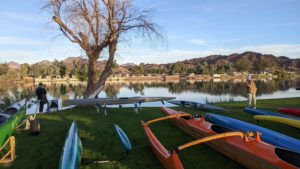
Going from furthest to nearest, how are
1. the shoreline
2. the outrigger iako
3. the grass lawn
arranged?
the shoreline < the outrigger iako < the grass lawn

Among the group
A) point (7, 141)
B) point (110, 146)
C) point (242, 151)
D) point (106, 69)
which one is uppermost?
point (106, 69)

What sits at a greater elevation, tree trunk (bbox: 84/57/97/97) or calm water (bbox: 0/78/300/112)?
tree trunk (bbox: 84/57/97/97)

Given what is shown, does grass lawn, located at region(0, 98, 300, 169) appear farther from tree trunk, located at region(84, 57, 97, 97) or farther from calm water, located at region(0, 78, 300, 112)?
calm water, located at region(0, 78, 300, 112)

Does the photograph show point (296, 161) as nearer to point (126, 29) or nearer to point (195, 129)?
point (195, 129)

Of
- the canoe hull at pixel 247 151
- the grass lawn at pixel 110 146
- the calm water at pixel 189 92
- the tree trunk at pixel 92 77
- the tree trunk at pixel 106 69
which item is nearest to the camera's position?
the canoe hull at pixel 247 151

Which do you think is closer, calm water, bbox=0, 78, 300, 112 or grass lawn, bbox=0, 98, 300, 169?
grass lawn, bbox=0, 98, 300, 169

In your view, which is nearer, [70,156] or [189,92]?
[70,156]

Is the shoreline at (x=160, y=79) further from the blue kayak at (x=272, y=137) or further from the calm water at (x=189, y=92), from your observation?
the blue kayak at (x=272, y=137)

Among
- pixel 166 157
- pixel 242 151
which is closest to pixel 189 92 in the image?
pixel 242 151

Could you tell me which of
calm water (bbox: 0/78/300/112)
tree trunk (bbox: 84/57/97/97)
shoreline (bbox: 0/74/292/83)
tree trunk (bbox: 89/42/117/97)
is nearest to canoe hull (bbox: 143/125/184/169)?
tree trunk (bbox: 89/42/117/97)

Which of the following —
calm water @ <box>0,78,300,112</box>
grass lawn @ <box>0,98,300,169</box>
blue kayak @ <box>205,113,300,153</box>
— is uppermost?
blue kayak @ <box>205,113,300,153</box>

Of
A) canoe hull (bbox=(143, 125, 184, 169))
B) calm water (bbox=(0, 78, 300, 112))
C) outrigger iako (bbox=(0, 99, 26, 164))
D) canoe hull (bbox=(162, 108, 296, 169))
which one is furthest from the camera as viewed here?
calm water (bbox=(0, 78, 300, 112))

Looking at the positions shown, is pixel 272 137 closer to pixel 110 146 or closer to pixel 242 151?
pixel 242 151

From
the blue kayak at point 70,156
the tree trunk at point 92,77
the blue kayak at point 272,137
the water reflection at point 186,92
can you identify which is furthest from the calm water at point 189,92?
the blue kayak at point 272,137
